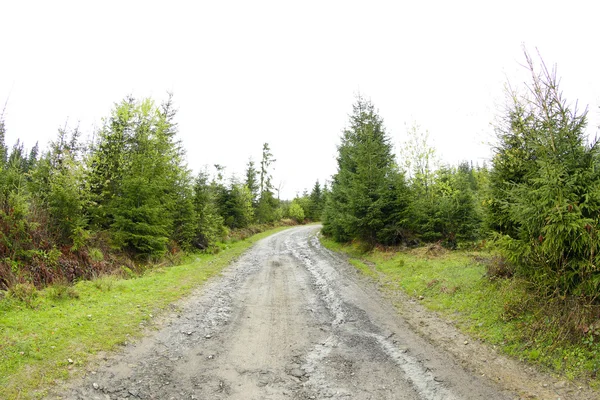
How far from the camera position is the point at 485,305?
24.9ft

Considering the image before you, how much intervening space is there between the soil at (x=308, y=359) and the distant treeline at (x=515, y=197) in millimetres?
2185

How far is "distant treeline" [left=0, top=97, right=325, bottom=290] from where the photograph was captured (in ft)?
32.1

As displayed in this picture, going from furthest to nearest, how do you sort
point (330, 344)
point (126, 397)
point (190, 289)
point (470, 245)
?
point (470, 245), point (190, 289), point (330, 344), point (126, 397)

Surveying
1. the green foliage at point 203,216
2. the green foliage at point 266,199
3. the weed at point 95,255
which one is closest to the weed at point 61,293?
the weed at point 95,255

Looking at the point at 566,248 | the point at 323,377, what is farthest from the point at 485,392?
the point at 566,248

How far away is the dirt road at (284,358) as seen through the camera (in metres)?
4.60

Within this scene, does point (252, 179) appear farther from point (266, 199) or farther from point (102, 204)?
point (102, 204)

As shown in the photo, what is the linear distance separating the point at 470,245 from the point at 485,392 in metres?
12.5

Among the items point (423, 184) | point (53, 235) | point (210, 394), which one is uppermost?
point (423, 184)

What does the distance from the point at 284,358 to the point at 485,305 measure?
4.98 metres

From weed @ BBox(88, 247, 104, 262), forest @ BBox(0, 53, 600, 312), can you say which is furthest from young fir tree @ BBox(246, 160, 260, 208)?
weed @ BBox(88, 247, 104, 262)

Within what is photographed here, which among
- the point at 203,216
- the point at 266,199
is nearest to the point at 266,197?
the point at 266,199

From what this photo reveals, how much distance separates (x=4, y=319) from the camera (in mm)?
6043

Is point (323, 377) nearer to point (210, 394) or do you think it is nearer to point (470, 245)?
point (210, 394)
